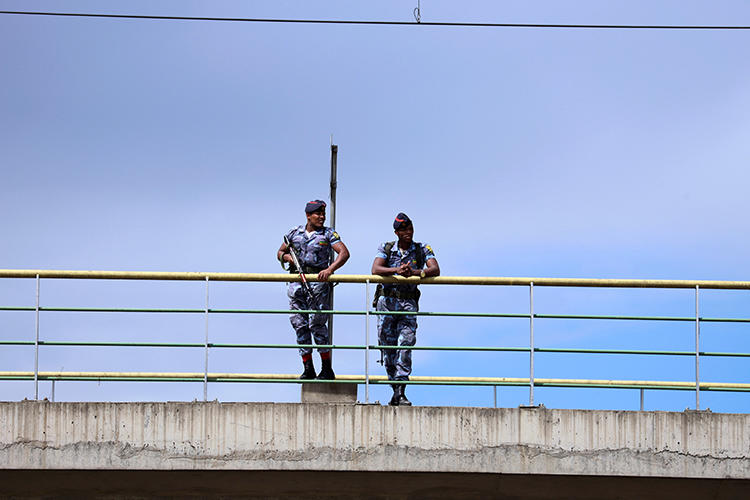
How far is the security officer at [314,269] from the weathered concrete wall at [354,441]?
897 mm

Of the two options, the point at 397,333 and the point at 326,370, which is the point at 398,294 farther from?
the point at 326,370

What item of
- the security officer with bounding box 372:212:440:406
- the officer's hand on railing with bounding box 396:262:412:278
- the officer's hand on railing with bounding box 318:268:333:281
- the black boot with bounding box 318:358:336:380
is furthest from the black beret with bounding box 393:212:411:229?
the black boot with bounding box 318:358:336:380

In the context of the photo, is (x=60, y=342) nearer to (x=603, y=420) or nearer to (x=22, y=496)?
(x=22, y=496)

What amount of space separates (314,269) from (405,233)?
0.99 metres

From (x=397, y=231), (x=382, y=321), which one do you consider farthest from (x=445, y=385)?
(x=397, y=231)

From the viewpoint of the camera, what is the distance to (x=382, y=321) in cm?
1038

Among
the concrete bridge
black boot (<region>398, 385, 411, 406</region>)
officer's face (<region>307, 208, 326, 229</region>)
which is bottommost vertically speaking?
the concrete bridge

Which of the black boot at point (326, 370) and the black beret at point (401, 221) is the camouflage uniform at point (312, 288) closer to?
the black boot at point (326, 370)

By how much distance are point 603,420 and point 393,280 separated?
2393 millimetres

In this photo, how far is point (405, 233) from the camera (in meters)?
10.6

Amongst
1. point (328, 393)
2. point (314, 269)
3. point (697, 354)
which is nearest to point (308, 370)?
point (328, 393)

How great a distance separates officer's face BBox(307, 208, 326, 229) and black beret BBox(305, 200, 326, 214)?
0.03 metres

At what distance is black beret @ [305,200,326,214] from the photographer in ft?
35.1

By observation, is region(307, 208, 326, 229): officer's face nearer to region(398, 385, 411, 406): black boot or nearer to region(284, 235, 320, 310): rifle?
region(284, 235, 320, 310): rifle
